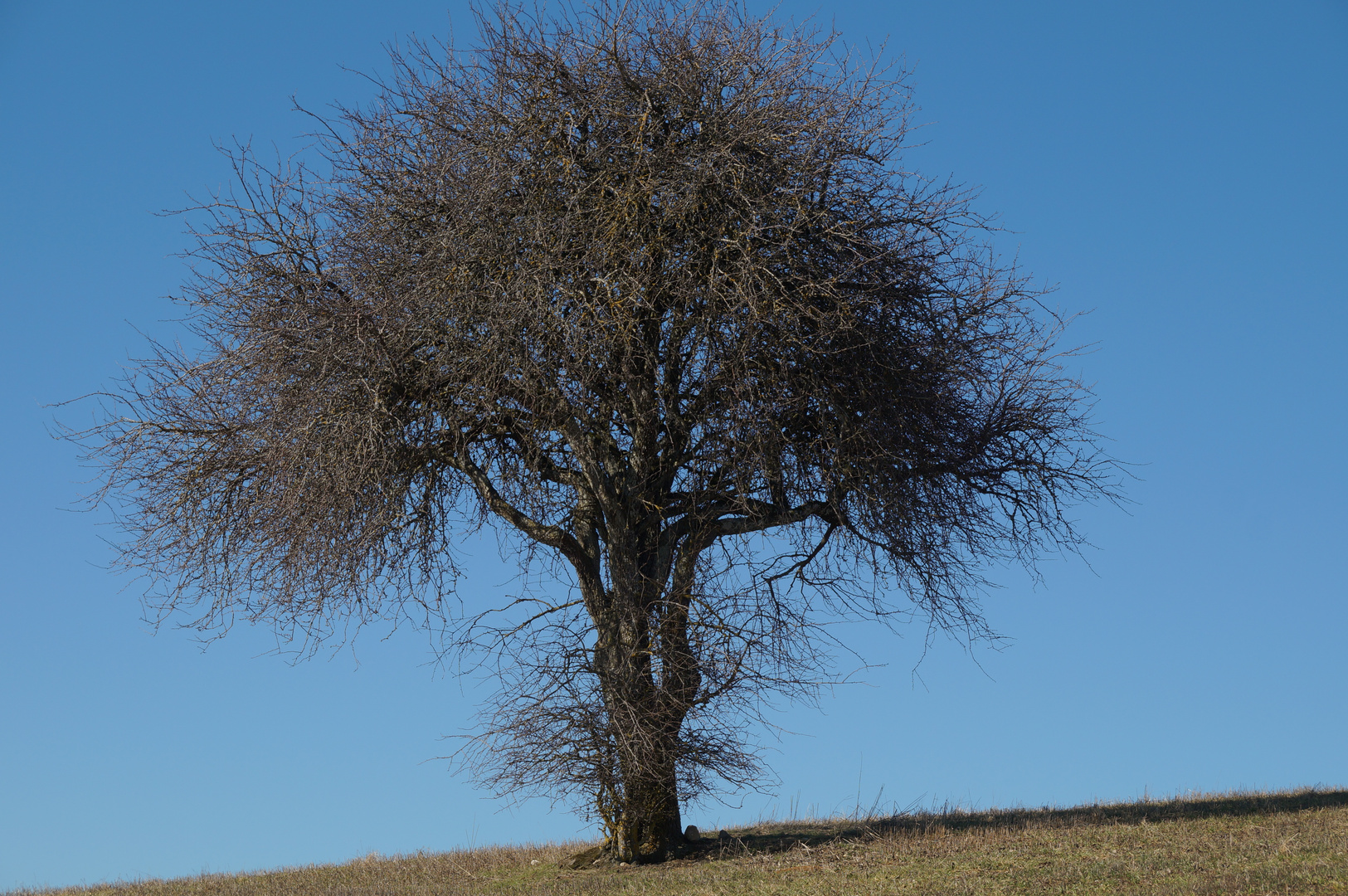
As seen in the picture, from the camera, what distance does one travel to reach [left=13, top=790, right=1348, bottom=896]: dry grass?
9750mm

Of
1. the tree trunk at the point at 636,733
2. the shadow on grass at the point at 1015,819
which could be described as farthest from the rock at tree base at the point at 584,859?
the shadow on grass at the point at 1015,819

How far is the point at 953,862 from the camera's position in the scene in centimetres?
1083

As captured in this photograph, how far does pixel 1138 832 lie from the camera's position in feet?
40.2

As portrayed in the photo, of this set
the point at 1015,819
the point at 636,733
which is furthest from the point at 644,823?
the point at 1015,819

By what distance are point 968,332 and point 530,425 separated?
5.20 m

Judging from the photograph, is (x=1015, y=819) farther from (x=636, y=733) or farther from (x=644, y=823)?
(x=636, y=733)

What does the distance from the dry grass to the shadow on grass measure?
37mm

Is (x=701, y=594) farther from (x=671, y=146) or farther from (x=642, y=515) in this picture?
(x=671, y=146)

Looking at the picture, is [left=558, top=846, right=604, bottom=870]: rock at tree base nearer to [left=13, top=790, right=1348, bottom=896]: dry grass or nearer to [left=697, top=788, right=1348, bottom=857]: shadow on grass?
[left=13, top=790, right=1348, bottom=896]: dry grass

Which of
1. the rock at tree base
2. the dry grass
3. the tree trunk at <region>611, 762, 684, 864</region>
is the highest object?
the tree trunk at <region>611, 762, 684, 864</region>

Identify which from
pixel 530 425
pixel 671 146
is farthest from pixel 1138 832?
pixel 671 146

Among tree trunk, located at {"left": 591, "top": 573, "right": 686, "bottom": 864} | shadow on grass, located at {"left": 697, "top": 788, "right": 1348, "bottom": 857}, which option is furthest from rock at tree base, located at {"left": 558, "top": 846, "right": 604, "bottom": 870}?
shadow on grass, located at {"left": 697, "top": 788, "right": 1348, "bottom": 857}

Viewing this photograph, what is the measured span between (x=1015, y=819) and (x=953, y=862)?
389 cm

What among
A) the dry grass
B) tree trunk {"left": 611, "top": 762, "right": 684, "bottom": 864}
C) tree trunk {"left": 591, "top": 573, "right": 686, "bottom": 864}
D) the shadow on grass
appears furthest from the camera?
the shadow on grass
